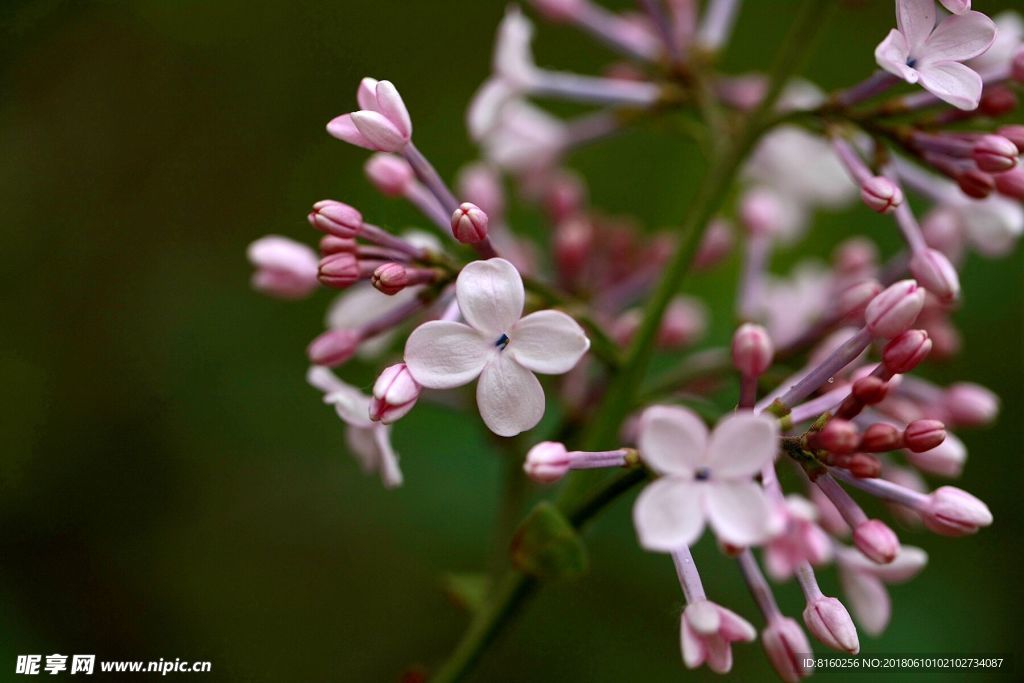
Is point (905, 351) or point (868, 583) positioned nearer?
point (905, 351)

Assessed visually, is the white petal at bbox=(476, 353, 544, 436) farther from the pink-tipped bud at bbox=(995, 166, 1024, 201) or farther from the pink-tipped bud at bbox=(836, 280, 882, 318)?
the pink-tipped bud at bbox=(995, 166, 1024, 201)

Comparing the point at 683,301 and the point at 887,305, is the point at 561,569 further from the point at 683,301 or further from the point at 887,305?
the point at 683,301

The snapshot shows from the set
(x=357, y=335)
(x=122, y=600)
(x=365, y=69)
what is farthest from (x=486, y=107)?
(x=365, y=69)

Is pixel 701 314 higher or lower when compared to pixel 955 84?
lower

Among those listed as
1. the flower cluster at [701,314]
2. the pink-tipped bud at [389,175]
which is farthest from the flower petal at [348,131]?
the pink-tipped bud at [389,175]

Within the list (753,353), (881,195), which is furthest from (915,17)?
(753,353)

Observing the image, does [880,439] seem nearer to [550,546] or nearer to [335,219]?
[550,546]

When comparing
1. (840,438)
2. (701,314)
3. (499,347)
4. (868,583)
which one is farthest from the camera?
(701,314)
